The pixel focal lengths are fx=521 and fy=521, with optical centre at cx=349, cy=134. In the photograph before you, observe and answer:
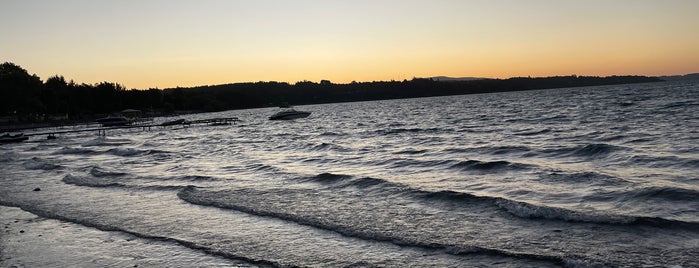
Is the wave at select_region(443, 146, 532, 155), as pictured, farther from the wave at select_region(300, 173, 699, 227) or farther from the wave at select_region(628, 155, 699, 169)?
the wave at select_region(300, 173, 699, 227)

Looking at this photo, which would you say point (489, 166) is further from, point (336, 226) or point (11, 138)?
point (11, 138)

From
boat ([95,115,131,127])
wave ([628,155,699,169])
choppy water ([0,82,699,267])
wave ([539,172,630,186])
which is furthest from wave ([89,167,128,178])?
boat ([95,115,131,127])

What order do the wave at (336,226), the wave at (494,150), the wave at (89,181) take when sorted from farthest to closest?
the wave at (494,150) → the wave at (89,181) → the wave at (336,226)

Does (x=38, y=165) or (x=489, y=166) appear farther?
(x=38, y=165)

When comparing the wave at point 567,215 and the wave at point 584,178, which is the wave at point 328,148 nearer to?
the wave at point 584,178

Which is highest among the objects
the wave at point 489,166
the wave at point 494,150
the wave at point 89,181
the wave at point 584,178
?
the wave at point 584,178

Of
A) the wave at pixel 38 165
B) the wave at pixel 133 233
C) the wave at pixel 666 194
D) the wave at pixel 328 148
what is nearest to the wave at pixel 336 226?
the wave at pixel 133 233

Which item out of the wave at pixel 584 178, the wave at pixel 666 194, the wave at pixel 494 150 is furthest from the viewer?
the wave at pixel 494 150

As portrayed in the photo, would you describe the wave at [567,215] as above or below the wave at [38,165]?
above

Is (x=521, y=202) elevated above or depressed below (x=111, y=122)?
above

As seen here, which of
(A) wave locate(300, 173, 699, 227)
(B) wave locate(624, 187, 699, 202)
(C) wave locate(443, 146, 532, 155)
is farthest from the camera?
(C) wave locate(443, 146, 532, 155)

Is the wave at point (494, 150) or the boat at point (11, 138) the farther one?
the boat at point (11, 138)

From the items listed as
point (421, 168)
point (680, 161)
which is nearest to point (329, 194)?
point (421, 168)

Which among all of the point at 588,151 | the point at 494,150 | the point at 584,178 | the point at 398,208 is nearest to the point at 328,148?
the point at 494,150
